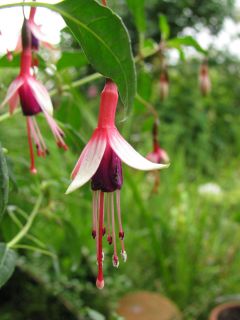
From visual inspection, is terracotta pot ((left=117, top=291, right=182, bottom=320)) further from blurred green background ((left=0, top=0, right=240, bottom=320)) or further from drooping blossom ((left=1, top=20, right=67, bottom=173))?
drooping blossom ((left=1, top=20, right=67, bottom=173))

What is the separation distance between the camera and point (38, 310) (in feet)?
3.50

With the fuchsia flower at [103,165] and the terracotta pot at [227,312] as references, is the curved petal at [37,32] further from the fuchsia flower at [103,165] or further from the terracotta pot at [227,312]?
the terracotta pot at [227,312]

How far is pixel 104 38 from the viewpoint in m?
0.33

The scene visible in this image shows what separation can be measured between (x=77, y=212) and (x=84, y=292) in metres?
0.38

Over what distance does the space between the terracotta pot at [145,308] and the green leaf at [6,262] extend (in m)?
0.79

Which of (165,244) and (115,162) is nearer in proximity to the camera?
(115,162)

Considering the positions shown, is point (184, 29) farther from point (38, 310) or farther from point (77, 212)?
point (38, 310)

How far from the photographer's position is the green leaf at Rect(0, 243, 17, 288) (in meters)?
0.45

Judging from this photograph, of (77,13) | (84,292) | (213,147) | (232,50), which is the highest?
(77,13)

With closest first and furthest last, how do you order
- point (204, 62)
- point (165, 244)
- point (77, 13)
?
point (77, 13) → point (204, 62) → point (165, 244)

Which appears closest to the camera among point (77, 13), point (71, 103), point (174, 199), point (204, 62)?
point (77, 13)

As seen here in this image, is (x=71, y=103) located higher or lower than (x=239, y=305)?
higher

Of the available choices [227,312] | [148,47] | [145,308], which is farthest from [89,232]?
[148,47]

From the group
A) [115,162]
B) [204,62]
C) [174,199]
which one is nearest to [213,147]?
[174,199]
